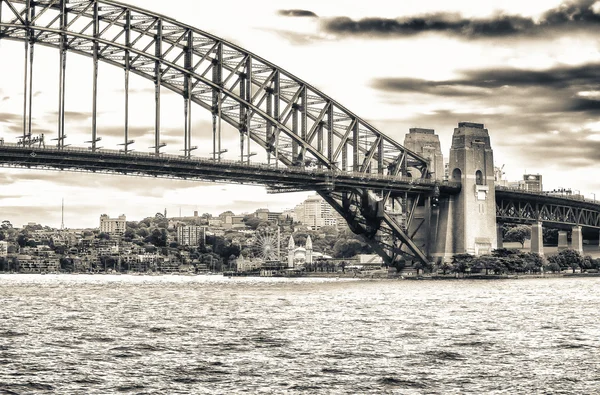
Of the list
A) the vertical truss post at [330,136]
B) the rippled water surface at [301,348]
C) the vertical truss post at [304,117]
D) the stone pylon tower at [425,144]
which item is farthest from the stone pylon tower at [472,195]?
the rippled water surface at [301,348]

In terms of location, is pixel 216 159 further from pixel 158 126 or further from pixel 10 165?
pixel 10 165

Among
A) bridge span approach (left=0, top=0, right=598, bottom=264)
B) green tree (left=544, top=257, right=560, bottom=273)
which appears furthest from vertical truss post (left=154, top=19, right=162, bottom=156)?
green tree (left=544, top=257, right=560, bottom=273)

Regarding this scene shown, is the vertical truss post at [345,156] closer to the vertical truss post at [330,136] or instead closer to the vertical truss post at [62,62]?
the vertical truss post at [330,136]

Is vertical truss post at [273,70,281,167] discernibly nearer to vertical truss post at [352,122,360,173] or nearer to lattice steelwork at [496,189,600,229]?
vertical truss post at [352,122,360,173]

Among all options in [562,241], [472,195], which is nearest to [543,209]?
[562,241]

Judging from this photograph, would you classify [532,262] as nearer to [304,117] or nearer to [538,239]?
[538,239]
